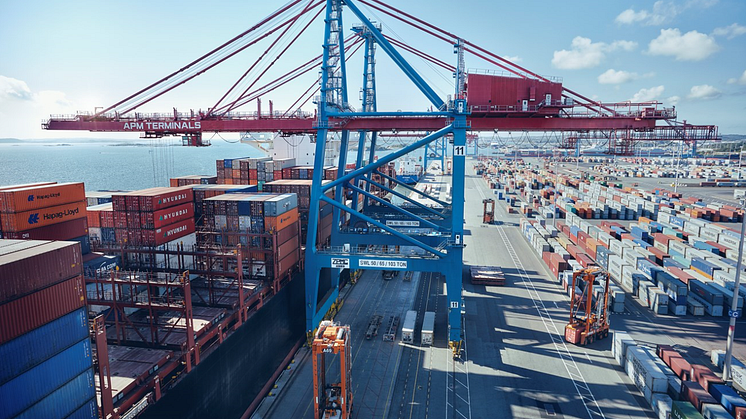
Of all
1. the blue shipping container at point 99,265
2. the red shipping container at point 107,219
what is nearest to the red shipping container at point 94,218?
the red shipping container at point 107,219

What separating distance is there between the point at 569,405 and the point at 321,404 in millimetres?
13297

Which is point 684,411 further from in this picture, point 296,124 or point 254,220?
point 296,124

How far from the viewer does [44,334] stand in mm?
12031

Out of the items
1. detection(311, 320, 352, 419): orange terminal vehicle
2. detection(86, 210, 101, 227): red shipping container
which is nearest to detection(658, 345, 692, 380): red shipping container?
detection(311, 320, 352, 419): orange terminal vehicle

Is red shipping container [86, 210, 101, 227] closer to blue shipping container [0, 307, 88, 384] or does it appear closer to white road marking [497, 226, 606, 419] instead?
blue shipping container [0, 307, 88, 384]

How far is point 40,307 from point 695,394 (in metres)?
27.7

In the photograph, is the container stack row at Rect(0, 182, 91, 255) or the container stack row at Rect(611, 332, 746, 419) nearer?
the container stack row at Rect(0, 182, 91, 255)

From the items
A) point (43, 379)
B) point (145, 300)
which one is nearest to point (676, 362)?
point (145, 300)

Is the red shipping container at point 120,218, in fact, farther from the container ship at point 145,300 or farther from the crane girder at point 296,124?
the crane girder at point 296,124

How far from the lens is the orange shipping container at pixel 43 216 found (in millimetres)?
18156

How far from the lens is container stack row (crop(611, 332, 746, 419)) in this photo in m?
19.7

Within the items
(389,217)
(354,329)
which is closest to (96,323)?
(354,329)

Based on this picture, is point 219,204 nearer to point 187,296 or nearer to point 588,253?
point 187,296

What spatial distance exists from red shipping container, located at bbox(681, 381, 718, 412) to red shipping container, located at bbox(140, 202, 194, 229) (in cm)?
2882
